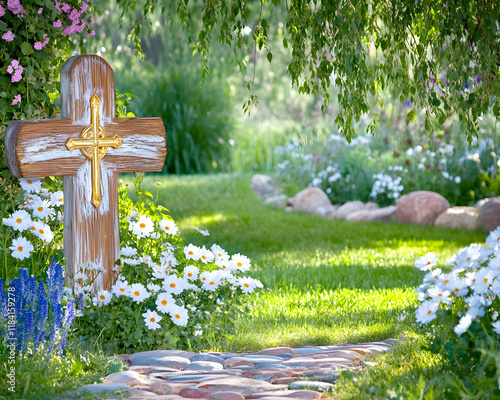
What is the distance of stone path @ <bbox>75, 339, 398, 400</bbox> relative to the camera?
111 inches

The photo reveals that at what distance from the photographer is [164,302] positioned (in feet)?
12.1

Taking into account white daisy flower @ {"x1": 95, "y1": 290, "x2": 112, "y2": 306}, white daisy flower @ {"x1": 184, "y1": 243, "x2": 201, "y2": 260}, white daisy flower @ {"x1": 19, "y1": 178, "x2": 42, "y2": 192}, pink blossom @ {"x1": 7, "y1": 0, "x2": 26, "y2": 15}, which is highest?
pink blossom @ {"x1": 7, "y1": 0, "x2": 26, "y2": 15}

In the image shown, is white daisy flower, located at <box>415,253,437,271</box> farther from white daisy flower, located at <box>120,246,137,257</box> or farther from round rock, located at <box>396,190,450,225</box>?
round rock, located at <box>396,190,450,225</box>

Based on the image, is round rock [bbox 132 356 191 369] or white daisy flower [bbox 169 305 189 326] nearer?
round rock [bbox 132 356 191 369]

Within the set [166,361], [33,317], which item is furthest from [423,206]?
[33,317]

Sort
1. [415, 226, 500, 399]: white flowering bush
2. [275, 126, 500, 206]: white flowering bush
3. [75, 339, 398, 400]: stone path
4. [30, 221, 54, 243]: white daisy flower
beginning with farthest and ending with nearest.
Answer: [275, 126, 500, 206]: white flowering bush → [30, 221, 54, 243]: white daisy flower → [75, 339, 398, 400]: stone path → [415, 226, 500, 399]: white flowering bush

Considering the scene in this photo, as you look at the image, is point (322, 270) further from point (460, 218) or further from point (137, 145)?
point (460, 218)

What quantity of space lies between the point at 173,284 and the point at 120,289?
0.99 ft

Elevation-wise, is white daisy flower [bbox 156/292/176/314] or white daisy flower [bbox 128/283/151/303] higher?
white daisy flower [bbox 128/283/151/303]

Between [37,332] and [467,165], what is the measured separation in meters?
7.58

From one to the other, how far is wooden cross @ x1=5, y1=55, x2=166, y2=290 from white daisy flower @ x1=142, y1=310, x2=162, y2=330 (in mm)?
373

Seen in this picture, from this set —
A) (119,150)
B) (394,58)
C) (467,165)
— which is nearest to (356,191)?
(467,165)

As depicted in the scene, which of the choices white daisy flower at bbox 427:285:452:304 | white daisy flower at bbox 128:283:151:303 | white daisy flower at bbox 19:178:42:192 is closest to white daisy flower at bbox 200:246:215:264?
white daisy flower at bbox 128:283:151:303

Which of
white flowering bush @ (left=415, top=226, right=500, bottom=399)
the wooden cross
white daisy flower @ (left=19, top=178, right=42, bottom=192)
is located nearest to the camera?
white flowering bush @ (left=415, top=226, right=500, bottom=399)
